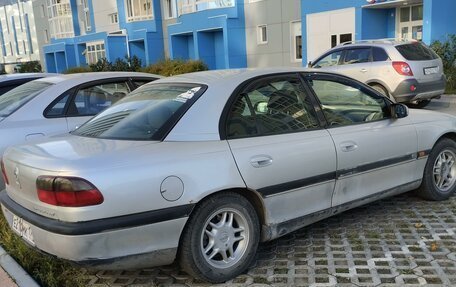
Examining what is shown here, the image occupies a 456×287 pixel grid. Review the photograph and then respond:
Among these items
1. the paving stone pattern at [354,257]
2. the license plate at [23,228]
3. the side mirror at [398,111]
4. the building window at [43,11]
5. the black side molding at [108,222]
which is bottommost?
the paving stone pattern at [354,257]

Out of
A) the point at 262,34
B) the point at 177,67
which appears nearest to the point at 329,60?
the point at 177,67

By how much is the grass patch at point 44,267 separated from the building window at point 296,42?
2078cm

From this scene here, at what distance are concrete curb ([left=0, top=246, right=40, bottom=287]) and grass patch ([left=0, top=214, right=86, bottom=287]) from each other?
57mm

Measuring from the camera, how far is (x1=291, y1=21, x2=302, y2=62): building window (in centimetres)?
2325

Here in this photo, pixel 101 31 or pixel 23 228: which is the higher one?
pixel 101 31

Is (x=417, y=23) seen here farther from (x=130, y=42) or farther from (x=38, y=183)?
(x=130, y=42)

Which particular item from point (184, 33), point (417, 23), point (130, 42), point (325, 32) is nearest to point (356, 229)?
point (417, 23)

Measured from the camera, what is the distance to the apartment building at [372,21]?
15133 mm

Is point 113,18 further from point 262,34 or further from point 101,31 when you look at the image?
point 262,34

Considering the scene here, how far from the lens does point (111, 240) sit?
292 cm

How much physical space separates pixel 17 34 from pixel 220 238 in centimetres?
7167

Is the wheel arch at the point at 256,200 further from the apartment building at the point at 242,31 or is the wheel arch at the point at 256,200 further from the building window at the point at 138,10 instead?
the building window at the point at 138,10

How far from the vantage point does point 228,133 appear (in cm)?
340

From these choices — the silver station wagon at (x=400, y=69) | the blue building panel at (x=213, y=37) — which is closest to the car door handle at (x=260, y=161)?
the silver station wagon at (x=400, y=69)
